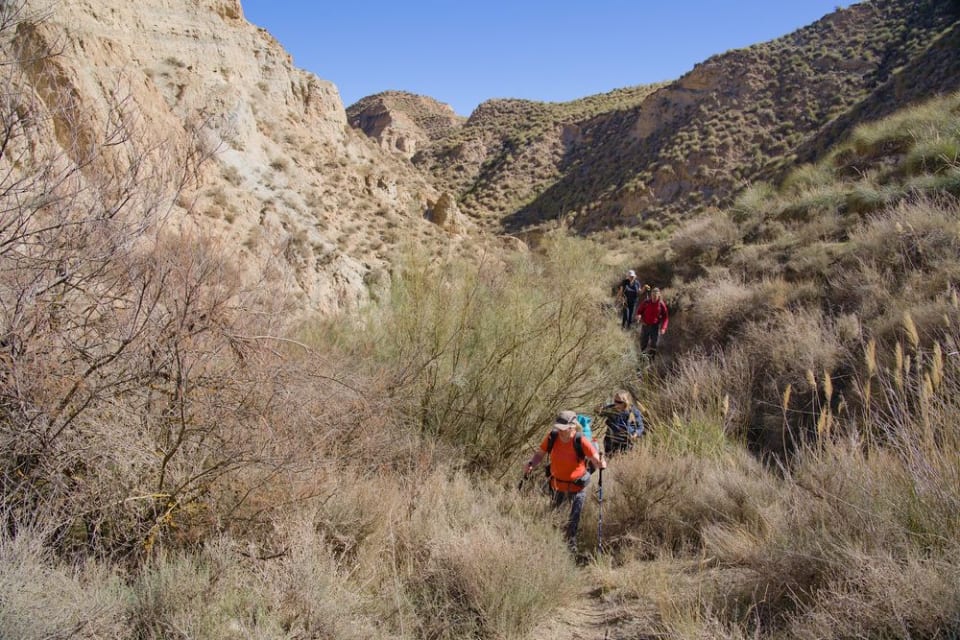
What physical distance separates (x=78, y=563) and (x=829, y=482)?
4.91 metres

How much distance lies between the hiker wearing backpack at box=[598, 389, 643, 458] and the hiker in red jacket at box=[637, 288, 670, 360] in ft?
13.4

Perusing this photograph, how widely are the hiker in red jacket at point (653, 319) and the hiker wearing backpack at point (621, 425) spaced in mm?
4079

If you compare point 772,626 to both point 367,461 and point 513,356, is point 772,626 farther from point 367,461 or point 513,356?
point 513,356

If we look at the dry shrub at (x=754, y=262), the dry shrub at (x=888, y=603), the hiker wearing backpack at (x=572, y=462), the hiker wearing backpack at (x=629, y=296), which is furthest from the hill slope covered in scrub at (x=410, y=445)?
the hiker wearing backpack at (x=629, y=296)

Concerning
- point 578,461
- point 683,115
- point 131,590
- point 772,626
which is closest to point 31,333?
point 131,590

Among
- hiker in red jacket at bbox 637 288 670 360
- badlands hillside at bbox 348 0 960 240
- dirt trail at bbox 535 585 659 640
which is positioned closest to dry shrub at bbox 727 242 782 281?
hiker in red jacket at bbox 637 288 670 360

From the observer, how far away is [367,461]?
16.8 feet

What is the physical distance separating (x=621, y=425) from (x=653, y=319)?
472 cm

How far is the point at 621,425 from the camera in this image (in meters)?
6.23

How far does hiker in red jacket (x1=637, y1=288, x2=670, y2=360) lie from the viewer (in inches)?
408

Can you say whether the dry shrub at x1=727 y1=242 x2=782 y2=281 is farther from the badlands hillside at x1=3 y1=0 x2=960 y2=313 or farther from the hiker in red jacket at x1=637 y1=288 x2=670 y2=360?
the badlands hillside at x1=3 y1=0 x2=960 y2=313

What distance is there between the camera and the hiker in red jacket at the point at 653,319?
10375 millimetres

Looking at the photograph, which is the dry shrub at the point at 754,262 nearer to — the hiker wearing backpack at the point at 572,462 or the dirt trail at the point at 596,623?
the hiker wearing backpack at the point at 572,462

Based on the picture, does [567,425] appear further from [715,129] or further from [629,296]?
[715,129]
